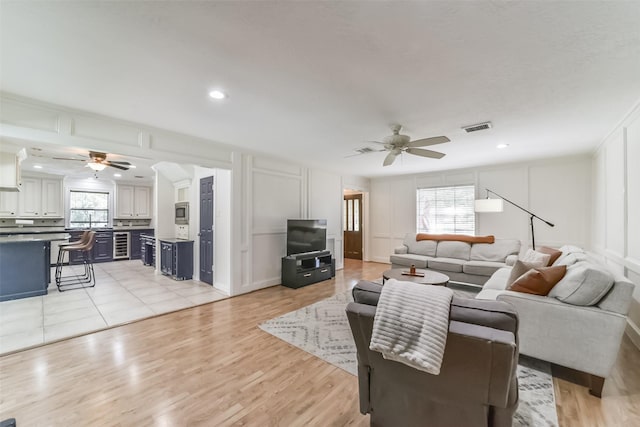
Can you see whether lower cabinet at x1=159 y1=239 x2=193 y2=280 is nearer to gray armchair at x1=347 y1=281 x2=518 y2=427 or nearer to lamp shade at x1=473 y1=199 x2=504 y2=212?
gray armchair at x1=347 y1=281 x2=518 y2=427

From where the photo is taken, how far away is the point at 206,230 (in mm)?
5047

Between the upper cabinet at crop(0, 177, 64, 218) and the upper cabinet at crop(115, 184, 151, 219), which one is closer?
the upper cabinet at crop(0, 177, 64, 218)

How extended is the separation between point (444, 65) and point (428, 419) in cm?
232

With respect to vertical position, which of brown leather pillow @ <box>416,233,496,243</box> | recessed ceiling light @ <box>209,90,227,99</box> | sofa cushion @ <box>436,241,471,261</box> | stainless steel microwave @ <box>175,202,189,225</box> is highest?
recessed ceiling light @ <box>209,90,227,99</box>

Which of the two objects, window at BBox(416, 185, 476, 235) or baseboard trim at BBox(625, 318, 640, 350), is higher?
window at BBox(416, 185, 476, 235)

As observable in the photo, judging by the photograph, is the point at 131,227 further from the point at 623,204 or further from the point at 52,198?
the point at 623,204

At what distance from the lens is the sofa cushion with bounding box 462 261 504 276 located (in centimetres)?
446

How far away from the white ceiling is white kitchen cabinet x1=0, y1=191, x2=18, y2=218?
599 cm

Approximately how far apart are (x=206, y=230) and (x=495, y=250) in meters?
5.45

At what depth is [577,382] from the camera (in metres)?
2.14

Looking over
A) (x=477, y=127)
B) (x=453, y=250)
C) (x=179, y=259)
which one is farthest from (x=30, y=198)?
(x=453, y=250)

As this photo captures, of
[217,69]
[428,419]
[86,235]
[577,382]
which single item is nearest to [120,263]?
[86,235]

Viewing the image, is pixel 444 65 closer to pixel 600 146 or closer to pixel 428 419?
pixel 428 419

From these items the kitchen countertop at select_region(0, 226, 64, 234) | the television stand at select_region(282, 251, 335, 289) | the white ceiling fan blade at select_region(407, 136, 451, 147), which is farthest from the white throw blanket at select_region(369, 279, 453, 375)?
the kitchen countertop at select_region(0, 226, 64, 234)
